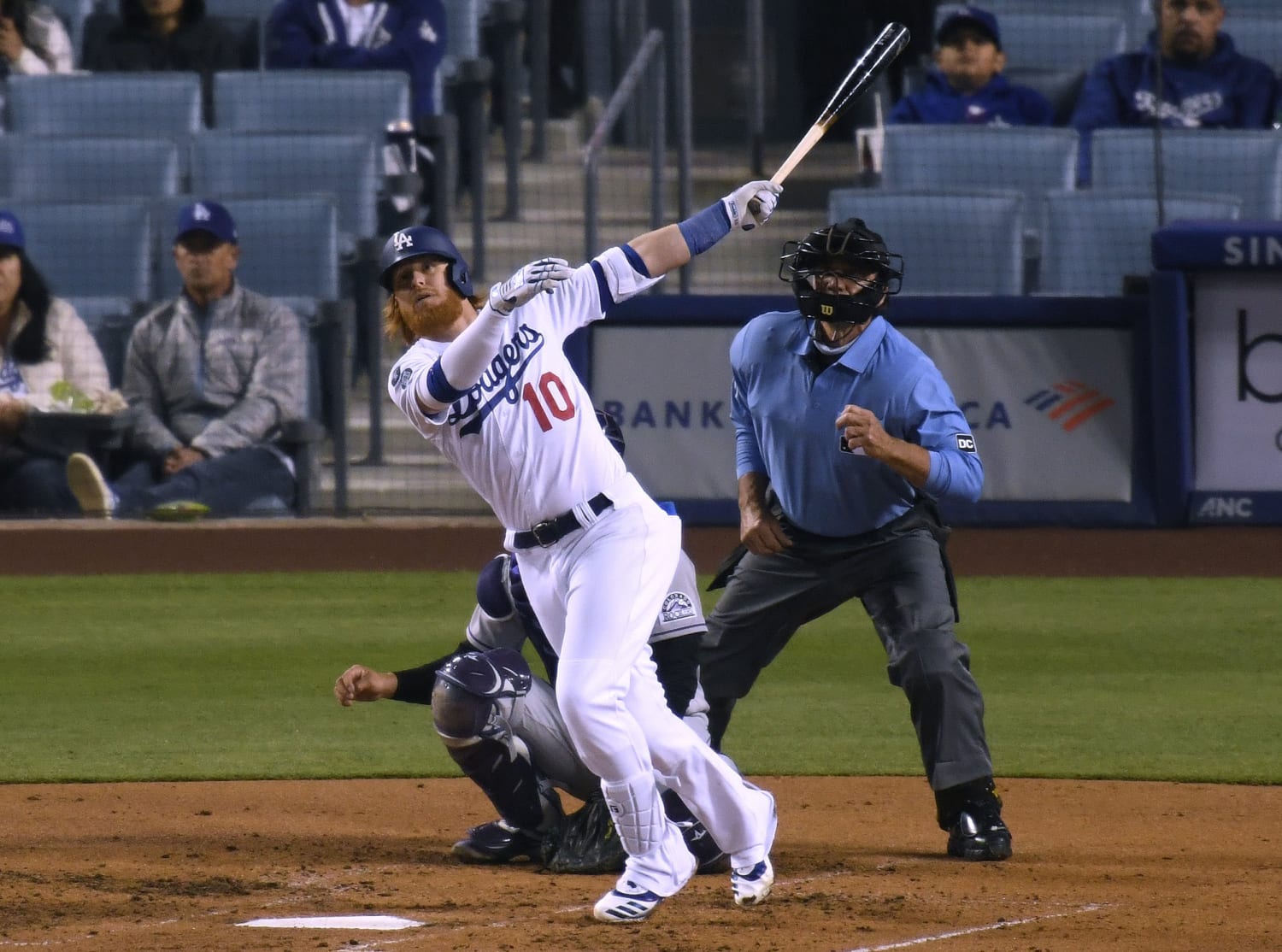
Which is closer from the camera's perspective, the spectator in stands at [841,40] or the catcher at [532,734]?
the catcher at [532,734]

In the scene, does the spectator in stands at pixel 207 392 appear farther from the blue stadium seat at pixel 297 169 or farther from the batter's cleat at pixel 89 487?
the blue stadium seat at pixel 297 169

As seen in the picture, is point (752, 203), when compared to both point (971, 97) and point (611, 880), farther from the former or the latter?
point (971, 97)

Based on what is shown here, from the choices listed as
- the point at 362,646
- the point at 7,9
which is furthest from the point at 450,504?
the point at 7,9

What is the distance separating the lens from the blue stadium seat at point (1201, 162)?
9969 millimetres

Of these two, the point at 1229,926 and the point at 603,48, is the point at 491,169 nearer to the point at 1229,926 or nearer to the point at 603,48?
the point at 603,48

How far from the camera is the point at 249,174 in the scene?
10562mm

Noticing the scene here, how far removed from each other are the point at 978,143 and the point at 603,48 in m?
3.33

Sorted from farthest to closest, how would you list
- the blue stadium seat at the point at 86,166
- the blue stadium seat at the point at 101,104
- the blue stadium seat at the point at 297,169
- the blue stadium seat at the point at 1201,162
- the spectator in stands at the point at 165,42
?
the spectator in stands at the point at 165,42 < the blue stadium seat at the point at 101,104 < the blue stadium seat at the point at 86,166 < the blue stadium seat at the point at 297,169 < the blue stadium seat at the point at 1201,162

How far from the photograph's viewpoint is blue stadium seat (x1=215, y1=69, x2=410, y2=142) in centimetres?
1077

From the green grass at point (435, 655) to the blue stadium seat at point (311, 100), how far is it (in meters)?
2.92

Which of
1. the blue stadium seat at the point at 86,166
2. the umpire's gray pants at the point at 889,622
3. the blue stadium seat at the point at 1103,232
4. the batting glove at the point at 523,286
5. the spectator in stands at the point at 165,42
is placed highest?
the spectator in stands at the point at 165,42

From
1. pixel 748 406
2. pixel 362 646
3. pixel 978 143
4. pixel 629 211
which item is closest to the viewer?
pixel 748 406

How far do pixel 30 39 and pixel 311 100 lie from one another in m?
1.83

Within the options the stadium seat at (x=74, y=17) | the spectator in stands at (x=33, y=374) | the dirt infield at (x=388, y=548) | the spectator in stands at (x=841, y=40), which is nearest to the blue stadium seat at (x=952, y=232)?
the dirt infield at (x=388, y=548)
